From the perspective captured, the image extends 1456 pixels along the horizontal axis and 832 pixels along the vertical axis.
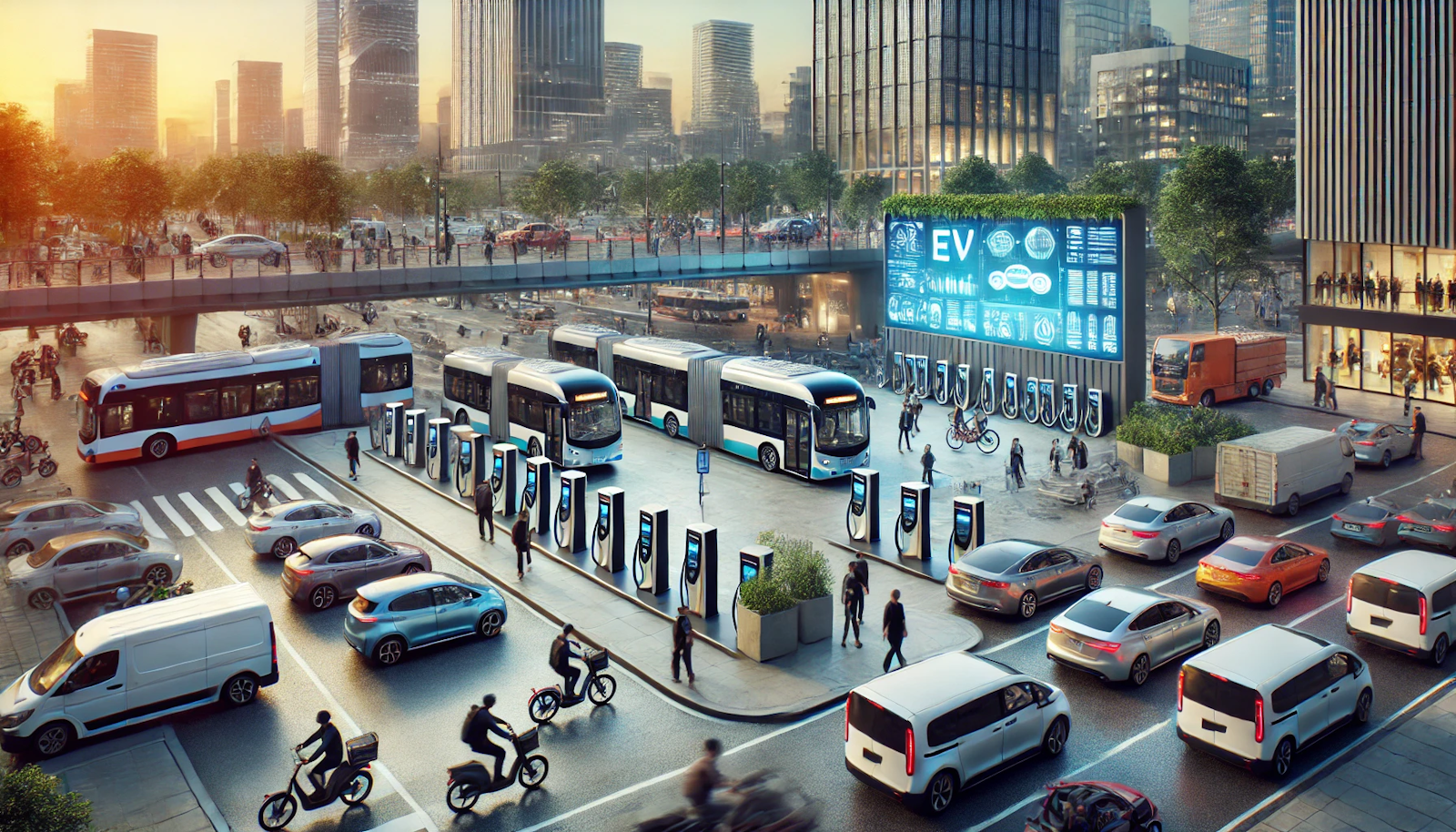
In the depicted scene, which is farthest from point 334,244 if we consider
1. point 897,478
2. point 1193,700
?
point 1193,700

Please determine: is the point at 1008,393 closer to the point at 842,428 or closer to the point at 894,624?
the point at 842,428

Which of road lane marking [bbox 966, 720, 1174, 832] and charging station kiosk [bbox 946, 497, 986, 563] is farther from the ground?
charging station kiosk [bbox 946, 497, 986, 563]

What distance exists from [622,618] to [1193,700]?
1030 centimetres

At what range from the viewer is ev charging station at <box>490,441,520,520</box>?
2741 cm

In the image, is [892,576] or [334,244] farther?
[334,244]

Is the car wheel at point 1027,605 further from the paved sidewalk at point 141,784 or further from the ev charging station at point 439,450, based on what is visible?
the ev charging station at point 439,450

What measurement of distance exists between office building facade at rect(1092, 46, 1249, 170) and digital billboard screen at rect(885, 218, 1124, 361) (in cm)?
14610

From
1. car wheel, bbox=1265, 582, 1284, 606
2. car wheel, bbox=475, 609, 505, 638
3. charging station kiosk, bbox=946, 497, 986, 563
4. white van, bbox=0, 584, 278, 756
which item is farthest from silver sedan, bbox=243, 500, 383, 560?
car wheel, bbox=1265, 582, 1284, 606

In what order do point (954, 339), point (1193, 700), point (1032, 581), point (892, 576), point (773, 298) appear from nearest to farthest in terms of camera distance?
1. point (1193, 700)
2. point (1032, 581)
3. point (892, 576)
4. point (954, 339)
5. point (773, 298)

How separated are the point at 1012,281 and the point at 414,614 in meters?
27.9

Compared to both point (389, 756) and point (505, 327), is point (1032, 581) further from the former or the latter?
point (505, 327)

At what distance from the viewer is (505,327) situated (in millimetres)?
73062

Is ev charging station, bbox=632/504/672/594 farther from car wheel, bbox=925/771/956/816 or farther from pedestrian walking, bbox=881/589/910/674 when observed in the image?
car wheel, bbox=925/771/956/816

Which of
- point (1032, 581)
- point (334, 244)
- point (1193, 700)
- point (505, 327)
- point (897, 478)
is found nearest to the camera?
point (1193, 700)
